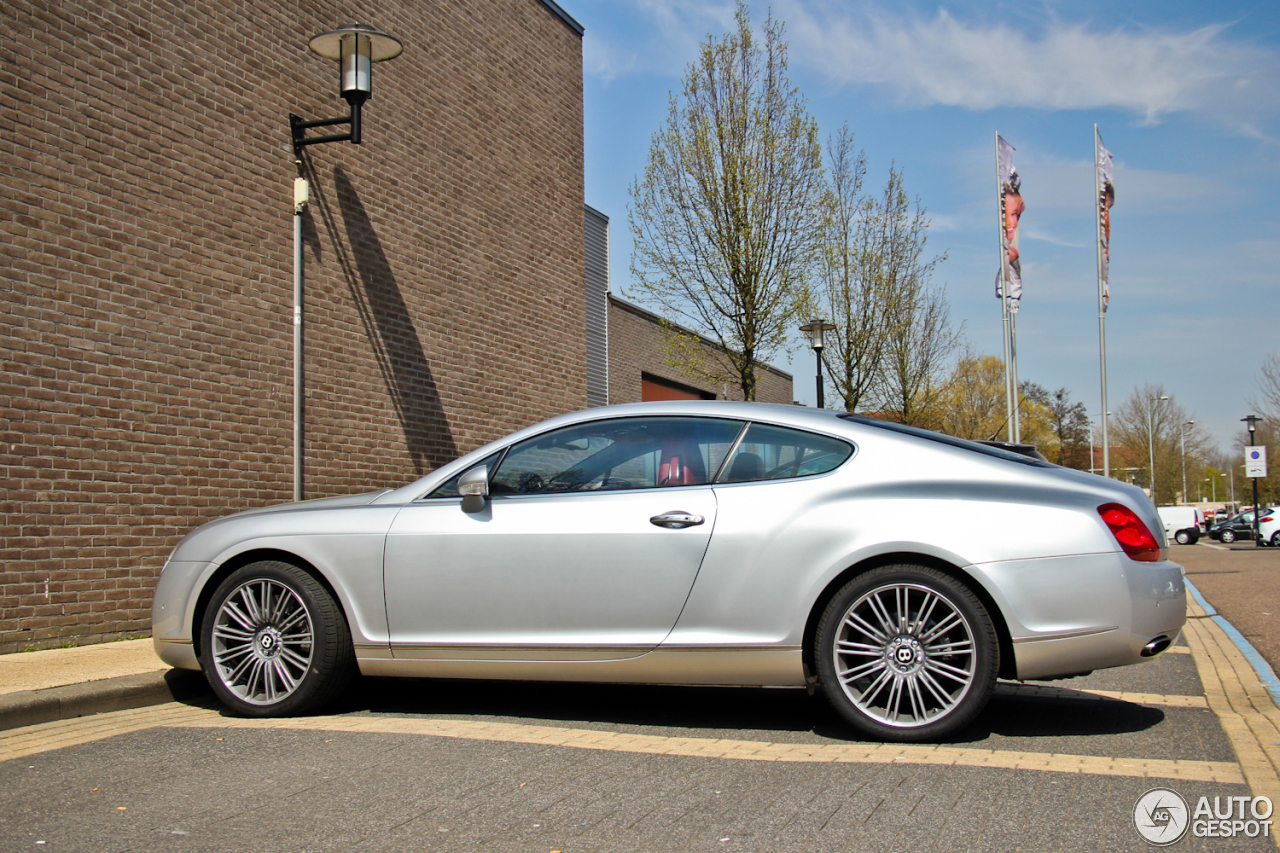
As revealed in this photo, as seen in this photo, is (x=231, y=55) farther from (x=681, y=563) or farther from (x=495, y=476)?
(x=681, y=563)

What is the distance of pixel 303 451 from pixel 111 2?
12.6ft

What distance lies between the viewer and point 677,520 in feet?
14.4

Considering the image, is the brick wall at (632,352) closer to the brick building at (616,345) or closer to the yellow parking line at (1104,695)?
the brick building at (616,345)

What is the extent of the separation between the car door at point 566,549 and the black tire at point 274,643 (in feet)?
1.03

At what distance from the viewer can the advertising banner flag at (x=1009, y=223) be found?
21.7 m

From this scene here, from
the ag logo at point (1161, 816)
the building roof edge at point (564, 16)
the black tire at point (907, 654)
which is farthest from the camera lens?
the building roof edge at point (564, 16)

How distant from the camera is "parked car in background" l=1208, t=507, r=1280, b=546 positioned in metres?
33.7

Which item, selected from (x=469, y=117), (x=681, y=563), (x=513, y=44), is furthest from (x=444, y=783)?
(x=513, y=44)

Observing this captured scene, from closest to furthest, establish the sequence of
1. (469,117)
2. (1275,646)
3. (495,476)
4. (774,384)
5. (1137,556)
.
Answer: (1137,556) → (495,476) → (1275,646) → (469,117) → (774,384)

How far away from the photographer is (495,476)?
4867 mm

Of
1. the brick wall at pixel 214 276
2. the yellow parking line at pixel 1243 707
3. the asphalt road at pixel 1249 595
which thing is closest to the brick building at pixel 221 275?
the brick wall at pixel 214 276

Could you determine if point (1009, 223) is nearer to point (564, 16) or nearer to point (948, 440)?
point (564, 16)

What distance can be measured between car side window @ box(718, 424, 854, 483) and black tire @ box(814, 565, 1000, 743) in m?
0.54

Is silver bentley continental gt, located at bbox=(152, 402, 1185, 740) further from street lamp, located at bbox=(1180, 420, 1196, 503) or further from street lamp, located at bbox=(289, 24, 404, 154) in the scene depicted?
street lamp, located at bbox=(1180, 420, 1196, 503)
